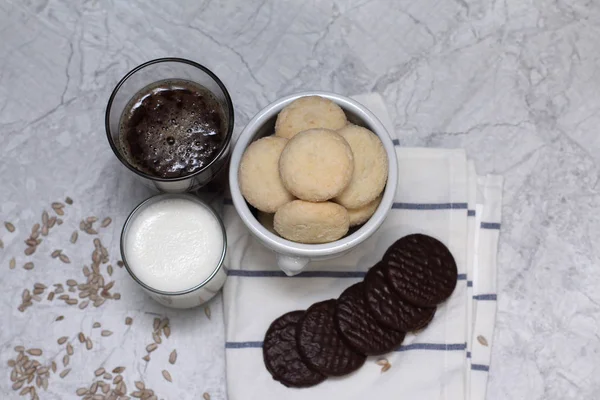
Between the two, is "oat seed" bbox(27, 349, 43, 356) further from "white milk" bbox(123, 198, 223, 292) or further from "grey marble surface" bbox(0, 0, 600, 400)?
"white milk" bbox(123, 198, 223, 292)

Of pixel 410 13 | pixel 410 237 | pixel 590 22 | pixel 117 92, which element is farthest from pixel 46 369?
pixel 590 22

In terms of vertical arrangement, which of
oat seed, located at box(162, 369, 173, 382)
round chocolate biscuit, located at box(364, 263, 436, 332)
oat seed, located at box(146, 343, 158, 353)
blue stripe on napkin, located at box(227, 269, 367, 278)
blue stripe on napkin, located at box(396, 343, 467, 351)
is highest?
blue stripe on napkin, located at box(227, 269, 367, 278)

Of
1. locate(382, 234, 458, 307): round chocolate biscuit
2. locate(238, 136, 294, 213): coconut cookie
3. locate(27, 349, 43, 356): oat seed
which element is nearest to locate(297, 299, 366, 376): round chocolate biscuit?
locate(382, 234, 458, 307): round chocolate biscuit

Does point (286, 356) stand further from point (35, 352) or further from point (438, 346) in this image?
point (35, 352)

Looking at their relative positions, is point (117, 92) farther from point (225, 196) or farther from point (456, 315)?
point (456, 315)

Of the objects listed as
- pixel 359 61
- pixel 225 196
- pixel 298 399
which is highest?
pixel 359 61

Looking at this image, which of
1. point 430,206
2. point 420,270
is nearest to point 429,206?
point 430,206

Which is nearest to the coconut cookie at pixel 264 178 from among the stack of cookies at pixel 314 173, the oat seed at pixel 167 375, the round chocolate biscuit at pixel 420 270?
the stack of cookies at pixel 314 173
